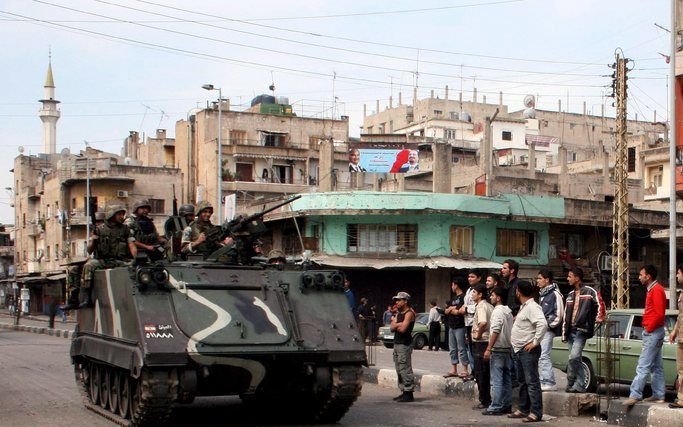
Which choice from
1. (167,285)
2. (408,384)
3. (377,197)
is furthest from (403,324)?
(377,197)

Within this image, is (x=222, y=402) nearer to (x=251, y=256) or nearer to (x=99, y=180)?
(x=251, y=256)

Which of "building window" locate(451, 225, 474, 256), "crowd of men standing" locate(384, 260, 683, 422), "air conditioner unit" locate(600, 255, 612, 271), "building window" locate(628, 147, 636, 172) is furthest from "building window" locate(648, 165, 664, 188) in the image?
"crowd of men standing" locate(384, 260, 683, 422)

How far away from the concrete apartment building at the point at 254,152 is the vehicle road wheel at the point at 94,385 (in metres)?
38.5

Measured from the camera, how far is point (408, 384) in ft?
46.1

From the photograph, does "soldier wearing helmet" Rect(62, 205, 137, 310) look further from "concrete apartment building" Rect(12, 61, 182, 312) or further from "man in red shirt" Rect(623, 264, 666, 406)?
"concrete apartment building" Rect(12, 61, 182, 312)

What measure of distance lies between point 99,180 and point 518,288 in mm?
48712

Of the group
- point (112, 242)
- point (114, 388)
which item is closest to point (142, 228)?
point (112, 242)

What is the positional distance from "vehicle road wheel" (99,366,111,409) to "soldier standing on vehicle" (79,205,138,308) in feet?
3.31

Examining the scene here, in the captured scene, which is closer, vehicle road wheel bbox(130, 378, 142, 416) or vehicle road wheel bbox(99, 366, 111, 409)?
vehicle road wheel bbox(130, 378, 142, 416)

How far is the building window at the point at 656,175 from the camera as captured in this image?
4794 centimetres

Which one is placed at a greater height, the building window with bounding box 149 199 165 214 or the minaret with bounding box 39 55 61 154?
the minaret with bounding box 39 55 61 154

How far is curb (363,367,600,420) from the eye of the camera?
12.5 m

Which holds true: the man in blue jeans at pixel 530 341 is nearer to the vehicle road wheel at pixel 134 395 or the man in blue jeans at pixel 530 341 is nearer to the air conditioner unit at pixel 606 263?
the vehicle road wheel at pixel 134 395

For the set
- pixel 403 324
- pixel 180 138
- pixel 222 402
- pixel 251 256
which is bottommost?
pixel 222 402
